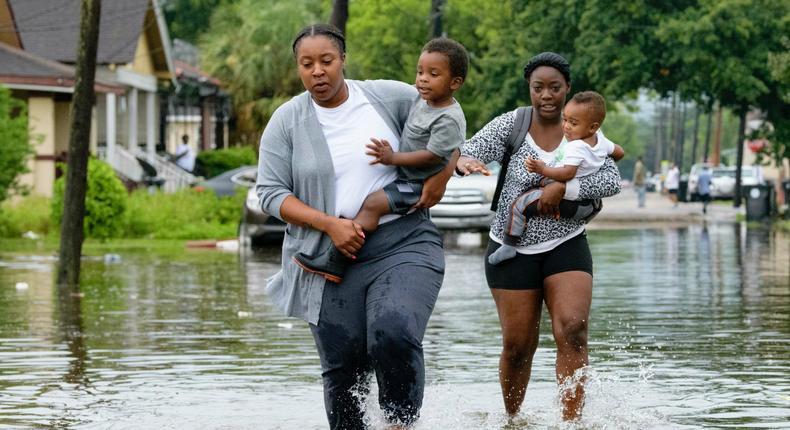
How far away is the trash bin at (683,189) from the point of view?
6544 centimetres

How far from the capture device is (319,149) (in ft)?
23.1

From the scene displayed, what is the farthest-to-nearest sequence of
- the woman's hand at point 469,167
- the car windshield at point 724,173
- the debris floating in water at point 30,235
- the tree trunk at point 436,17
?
1. the car windshield at point 724,173
2. the tree trunk at point 436,17
3. the debris floating in water at point 30,235
4. the woman's hand at point 469,167

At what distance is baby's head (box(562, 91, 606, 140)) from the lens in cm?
786

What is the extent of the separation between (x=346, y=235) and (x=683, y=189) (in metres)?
60.1

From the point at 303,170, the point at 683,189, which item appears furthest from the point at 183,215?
the point at 683,189

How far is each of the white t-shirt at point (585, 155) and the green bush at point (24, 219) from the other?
2181 centimetres

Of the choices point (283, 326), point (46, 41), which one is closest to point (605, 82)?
point (46, 41)

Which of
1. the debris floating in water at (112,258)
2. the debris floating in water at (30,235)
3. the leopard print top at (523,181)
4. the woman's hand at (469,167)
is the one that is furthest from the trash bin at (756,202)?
the woman's hand at (469,167)

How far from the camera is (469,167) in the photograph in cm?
757

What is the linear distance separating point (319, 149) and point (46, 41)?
35.7 meters

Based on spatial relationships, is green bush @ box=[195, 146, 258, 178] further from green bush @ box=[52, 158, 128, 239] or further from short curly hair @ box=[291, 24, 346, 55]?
short curly hair @ box=[291, 24, 346, 55]

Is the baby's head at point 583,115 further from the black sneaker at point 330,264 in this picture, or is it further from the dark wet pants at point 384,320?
the black sneaker at point 330,264

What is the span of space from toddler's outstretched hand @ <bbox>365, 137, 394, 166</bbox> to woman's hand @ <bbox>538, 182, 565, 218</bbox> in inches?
47.0

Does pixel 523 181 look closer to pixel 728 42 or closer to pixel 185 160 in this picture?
pixel 728 42
